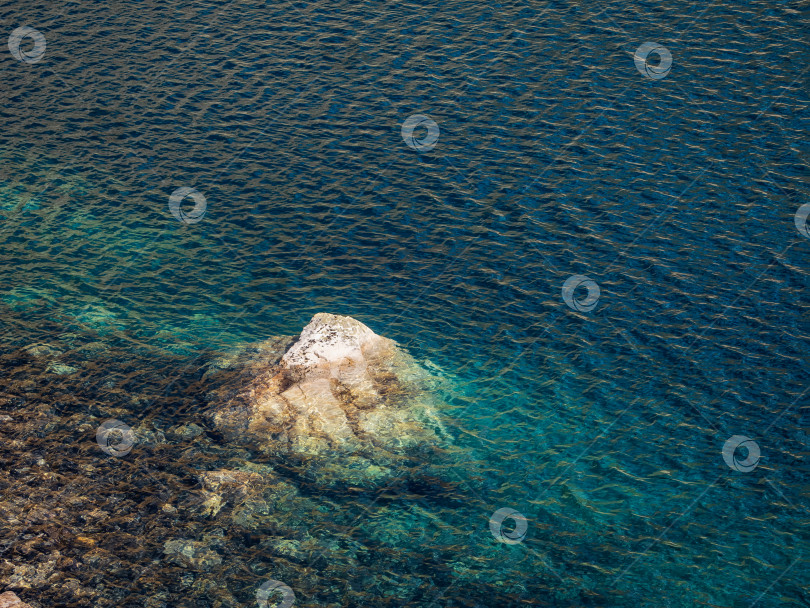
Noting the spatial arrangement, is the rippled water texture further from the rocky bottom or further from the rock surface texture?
the rock surface texture

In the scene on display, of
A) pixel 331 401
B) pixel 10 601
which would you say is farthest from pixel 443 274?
pixel 10 601

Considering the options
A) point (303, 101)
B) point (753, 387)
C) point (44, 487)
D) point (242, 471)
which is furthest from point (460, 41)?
point (44, 487)

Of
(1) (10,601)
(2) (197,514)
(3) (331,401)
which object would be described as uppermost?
(1) (10,601)

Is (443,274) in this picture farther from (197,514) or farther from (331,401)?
(197,514)

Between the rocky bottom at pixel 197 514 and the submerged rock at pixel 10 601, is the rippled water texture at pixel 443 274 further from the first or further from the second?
the submerged rock at pixel 10 601

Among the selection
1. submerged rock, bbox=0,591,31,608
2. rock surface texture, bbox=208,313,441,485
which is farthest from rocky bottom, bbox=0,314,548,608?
rock surface texture, bbox=208,313,441,485

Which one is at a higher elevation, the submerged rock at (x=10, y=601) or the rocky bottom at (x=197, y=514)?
the submerged rock at (x=10, y=601)

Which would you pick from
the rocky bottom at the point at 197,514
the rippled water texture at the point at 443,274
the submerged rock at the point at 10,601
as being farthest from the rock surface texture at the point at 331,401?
the submerged rock at the point at 10,601
